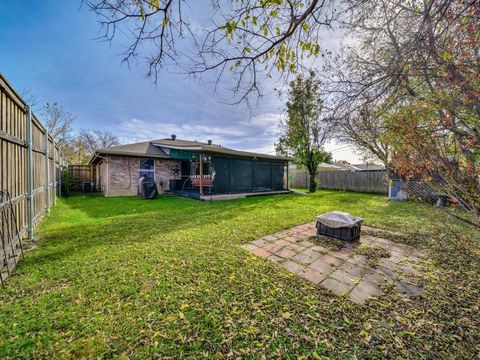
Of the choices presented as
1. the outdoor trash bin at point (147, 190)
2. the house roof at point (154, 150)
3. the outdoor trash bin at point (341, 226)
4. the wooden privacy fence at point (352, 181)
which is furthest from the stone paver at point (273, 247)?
the wooden privacy fence at point (352, 181)

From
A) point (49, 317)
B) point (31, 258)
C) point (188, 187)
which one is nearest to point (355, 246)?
point (49, 317)

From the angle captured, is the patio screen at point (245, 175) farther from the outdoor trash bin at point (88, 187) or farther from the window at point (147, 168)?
the outdoor trash bin at point (88, 187)

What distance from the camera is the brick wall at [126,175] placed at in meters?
11.0

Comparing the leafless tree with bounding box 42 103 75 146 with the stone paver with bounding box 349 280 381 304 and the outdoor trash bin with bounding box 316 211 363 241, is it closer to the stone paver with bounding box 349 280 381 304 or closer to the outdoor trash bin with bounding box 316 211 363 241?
the outdoor trash bin with bounding box 316 211 363 241

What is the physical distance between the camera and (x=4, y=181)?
2838mm

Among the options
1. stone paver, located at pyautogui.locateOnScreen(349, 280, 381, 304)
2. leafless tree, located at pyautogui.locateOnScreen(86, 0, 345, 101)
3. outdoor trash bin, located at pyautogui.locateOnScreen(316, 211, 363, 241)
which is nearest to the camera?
leafless tree, located at pyautogui.locateOnScreen(86, 0, 345, 101)

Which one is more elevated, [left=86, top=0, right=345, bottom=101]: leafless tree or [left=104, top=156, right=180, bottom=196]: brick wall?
[left=86, top=0, right=345, bottom=101]: leafless tree

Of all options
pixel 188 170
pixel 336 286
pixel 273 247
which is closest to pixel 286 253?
pixel 273 247

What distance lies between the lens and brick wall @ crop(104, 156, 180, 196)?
11.0m

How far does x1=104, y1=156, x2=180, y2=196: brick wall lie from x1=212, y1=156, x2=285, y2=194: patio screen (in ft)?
13.5

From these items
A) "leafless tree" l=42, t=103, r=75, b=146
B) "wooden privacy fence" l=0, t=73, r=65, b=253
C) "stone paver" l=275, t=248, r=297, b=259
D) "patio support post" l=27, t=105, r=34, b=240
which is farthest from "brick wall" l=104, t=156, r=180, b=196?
"leafless tree" l=42, t=103, r=75, b=146

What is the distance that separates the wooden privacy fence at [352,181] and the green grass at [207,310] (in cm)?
1183

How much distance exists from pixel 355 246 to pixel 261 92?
3335mm

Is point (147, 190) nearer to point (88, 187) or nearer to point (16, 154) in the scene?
point (88, 187)
